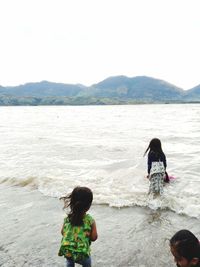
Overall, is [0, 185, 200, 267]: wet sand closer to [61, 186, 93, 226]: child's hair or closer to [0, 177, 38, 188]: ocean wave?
[61, 186, 93, 226]: child's hair

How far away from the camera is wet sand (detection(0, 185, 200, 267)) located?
22.1ft

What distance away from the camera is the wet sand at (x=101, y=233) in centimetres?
673

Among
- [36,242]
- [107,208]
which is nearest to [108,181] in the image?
[107,208]

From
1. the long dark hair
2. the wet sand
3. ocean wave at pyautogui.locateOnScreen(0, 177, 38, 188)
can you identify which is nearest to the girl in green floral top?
the long dark hair

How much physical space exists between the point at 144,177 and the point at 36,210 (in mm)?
5930

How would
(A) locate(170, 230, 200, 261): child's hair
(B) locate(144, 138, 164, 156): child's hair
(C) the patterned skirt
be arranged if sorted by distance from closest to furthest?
(A) locate(170, 230, 200, 261): child's hair
(B) locate(144, 138, 164, 156): child's hair
(C) the patterned skirt

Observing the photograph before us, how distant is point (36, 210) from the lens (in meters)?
10.0

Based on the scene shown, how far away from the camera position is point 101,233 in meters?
8.13

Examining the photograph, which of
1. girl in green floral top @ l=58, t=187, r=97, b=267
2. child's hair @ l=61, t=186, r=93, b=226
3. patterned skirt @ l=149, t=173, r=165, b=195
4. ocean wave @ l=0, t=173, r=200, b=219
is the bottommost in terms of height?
ocean wave @ l=0, t=173, r=200, b=219

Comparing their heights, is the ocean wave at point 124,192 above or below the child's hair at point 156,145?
below

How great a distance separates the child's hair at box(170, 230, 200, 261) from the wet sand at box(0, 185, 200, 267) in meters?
3.36

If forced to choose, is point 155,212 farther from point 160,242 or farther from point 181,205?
point 160,242

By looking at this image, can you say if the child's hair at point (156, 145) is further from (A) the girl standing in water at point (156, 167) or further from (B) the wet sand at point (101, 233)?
(B) the wet sand at point (101, 233)

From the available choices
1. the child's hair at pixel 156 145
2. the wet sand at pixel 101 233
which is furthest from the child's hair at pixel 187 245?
the child's hair at pixel 156 145
